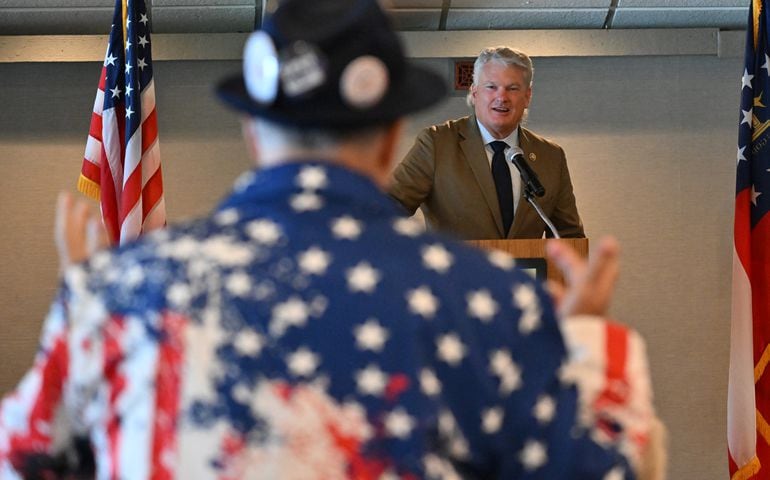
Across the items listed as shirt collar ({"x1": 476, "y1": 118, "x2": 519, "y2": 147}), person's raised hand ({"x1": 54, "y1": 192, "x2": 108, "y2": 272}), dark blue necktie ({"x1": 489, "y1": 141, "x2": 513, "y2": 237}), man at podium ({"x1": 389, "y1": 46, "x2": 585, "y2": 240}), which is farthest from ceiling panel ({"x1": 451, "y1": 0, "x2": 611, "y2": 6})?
person's raised hand ({"x1": 54, "y1": 192, "x2": 108, "y2": 272})

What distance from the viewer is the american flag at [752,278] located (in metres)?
4.98

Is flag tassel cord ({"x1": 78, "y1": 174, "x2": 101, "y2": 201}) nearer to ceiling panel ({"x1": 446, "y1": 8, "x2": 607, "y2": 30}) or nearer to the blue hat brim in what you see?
ceiling panel ({"x1": 446, "y1": 8, "x2": 607, "y2": 30})

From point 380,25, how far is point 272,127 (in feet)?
0.53

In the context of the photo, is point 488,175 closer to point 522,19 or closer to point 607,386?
point 522,19

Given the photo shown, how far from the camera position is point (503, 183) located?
4.29m

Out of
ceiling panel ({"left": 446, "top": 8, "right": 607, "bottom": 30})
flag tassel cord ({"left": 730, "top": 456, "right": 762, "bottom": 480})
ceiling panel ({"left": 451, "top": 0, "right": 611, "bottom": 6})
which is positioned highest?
ceiling panel ({"left": 451, "top": 0, "right": 611, "bottom": 6})

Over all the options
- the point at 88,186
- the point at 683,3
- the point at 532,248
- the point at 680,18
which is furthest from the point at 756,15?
the point at 88,186

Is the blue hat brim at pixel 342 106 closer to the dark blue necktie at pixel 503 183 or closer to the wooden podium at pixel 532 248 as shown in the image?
the wooden podium at pixel 532 248

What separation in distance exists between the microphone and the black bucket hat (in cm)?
263

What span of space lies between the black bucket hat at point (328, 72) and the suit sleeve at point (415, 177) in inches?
114

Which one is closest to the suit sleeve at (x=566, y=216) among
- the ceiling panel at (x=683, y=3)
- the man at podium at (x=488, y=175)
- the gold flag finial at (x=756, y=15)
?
the man at podium at (x=488, y=175)

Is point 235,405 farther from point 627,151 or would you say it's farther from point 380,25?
point 627,151

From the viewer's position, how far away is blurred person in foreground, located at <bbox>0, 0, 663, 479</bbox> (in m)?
1.23

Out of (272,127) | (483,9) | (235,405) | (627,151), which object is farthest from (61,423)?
(627,151)
